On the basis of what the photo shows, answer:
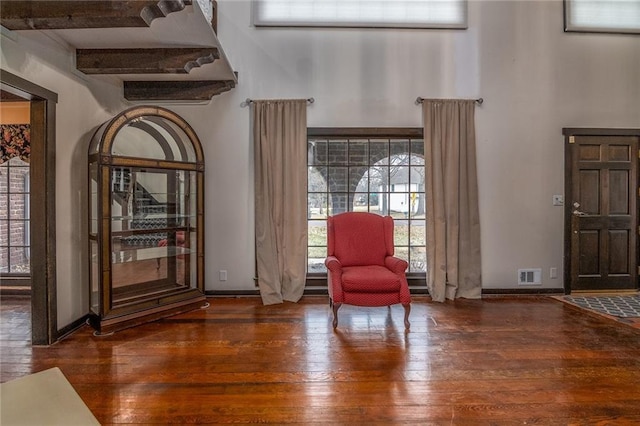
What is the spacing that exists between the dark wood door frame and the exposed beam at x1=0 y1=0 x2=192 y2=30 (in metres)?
0.56

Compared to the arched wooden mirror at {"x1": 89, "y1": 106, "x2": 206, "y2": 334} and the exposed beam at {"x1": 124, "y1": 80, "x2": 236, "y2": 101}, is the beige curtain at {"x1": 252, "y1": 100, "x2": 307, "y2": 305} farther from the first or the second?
the arched wooden mirror at {"x1": 89, "y1": 106, "x2": 206, "y2": 334}

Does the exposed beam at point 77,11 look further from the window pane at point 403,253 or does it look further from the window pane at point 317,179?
the window pane at point 403,253

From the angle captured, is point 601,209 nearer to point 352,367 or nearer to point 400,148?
point 400,148

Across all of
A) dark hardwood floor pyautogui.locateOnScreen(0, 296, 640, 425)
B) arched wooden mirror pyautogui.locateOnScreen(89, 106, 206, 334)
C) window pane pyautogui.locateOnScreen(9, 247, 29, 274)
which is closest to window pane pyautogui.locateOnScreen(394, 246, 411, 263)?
dark hardwood floor pyautogui.locateOnScreen(0, 296, 640, 425)

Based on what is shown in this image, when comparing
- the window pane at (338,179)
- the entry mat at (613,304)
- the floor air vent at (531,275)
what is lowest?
the entry mat at (613,304)

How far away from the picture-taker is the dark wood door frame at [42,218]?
2693mm

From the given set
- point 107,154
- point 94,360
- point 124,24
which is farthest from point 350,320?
point 124,24

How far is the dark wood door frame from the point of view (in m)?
2.69

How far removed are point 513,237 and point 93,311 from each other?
474 centimetres

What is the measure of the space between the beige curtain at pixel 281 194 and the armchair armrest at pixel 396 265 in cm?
102

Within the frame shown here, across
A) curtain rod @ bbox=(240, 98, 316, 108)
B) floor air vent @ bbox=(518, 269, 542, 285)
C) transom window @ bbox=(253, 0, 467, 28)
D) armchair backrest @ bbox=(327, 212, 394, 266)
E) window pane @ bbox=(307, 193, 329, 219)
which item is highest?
transom window @ bbox=(253, 0, 467, 28)

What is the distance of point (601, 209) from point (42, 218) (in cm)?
603

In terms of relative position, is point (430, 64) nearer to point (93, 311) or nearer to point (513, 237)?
point (513, 237)

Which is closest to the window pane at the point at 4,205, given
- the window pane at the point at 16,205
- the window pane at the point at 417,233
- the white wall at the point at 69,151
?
the window pane at the point at 16,205
